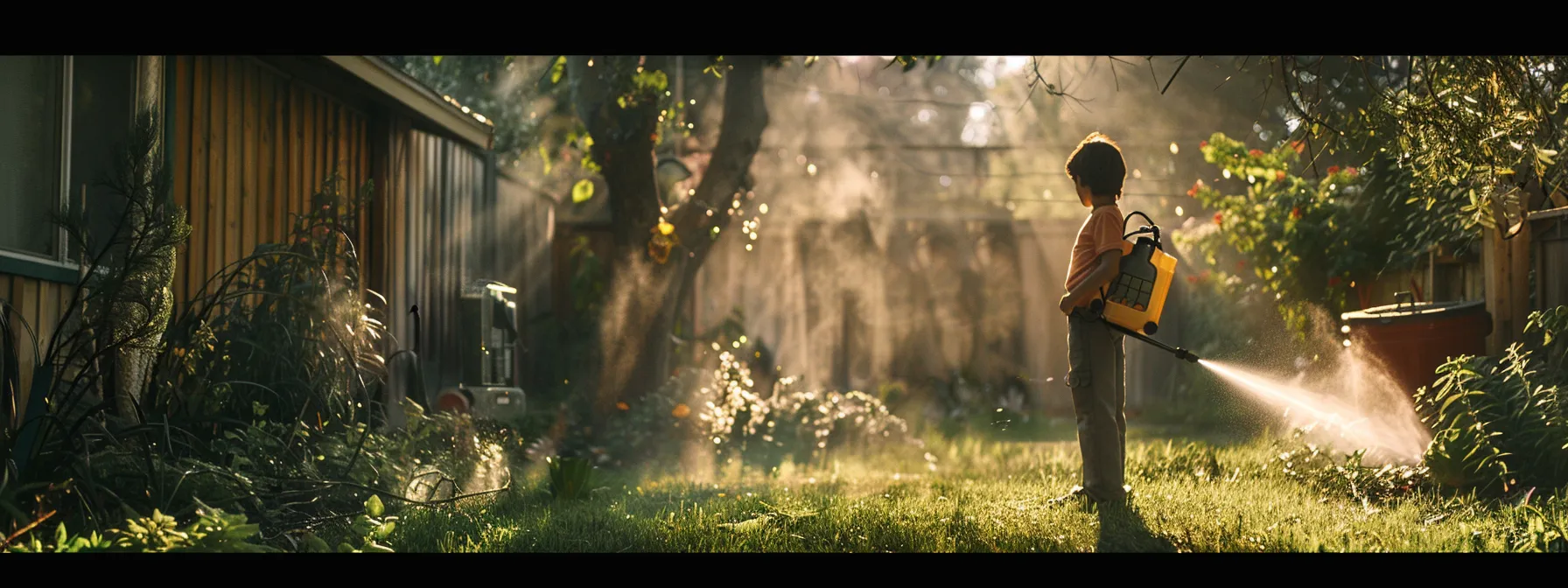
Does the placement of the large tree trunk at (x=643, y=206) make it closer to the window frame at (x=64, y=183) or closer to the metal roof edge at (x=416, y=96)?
the metal roof edge at (x=416, y=96)

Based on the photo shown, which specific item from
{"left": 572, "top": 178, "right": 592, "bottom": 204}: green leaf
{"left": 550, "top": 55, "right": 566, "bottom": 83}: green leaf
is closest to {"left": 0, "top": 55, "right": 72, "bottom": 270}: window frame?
{"left": 550, "top": 55, "right": 566, "bottom": 83}: green leaf

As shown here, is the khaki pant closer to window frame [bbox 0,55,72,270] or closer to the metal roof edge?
window frame [bbox 0,55,72,270]

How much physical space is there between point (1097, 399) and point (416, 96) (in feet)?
15.6

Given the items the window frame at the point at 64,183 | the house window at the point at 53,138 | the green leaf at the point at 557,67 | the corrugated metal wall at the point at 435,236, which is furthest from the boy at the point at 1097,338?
the green leaf at the point at 557,67

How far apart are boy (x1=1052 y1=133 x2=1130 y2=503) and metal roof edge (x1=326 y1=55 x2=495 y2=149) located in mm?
3858

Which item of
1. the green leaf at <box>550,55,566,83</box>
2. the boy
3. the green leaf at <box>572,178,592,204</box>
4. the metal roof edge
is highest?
the green leaf at <box>550,55,566,83</box>

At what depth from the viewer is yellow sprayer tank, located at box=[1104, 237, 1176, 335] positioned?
170 inches

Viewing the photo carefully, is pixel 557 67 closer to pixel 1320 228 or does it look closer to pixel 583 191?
pixel 583 191

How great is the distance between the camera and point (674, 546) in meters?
3.96

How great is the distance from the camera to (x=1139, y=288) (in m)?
4.33

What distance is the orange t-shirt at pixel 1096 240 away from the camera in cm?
434

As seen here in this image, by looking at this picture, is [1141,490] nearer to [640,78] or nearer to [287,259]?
[287,259]

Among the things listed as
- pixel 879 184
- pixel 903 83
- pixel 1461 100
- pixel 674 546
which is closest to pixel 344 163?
pixel 674 546
